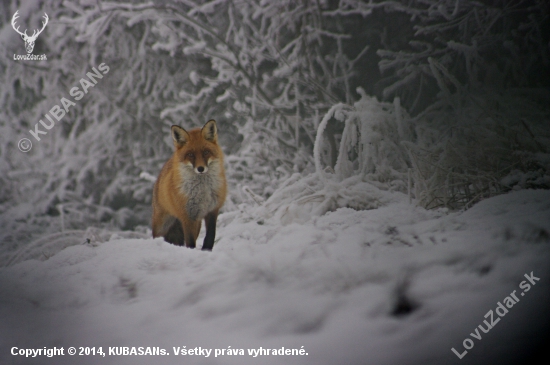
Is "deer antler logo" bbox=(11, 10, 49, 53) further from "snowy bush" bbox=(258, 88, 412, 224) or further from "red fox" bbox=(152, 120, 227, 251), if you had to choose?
"snowy bush" bbox=(258, 88, 412, 224)

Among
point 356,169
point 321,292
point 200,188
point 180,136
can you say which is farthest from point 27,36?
point 321,292

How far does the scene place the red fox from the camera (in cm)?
107

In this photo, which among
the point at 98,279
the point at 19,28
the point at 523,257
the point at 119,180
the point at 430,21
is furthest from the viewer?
the point at 119,180

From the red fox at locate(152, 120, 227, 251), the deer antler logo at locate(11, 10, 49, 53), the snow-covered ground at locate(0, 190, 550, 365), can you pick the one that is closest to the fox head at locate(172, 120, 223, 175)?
the red fox at locate(152, 120, 227, 251)

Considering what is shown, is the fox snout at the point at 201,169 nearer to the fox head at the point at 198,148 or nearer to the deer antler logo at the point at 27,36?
the fox head at the point at 198,148

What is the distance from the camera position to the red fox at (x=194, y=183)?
41.9 inches

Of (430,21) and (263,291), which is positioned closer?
(263,291)

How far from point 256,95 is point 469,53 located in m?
0.71

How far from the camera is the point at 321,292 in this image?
0.92m

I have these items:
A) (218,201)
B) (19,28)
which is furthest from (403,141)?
(19,28)

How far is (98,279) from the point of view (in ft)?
3.37

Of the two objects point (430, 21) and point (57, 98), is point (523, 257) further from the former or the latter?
point (57, 98)

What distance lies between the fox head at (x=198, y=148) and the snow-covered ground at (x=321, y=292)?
22 centimetres

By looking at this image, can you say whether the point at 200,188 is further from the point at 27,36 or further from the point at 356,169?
the point at 27,36
